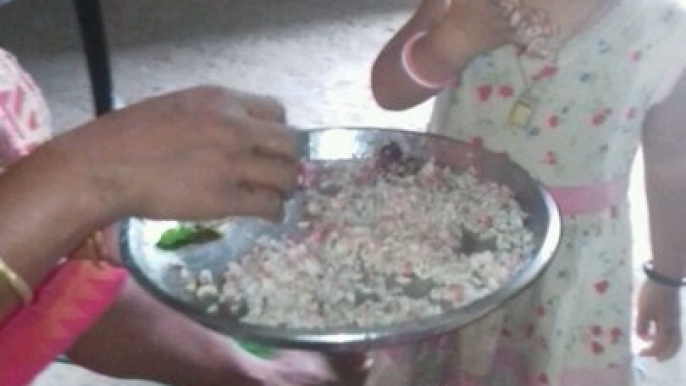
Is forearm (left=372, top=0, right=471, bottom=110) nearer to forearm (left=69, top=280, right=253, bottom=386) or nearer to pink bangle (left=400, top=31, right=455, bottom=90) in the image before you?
pink bangle (left=400, top=31, right=455, bottom=90)

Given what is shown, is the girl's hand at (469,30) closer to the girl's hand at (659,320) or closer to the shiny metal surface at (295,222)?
the shiny metal surface at (295,222)

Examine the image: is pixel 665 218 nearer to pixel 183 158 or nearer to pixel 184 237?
pixel 184 237

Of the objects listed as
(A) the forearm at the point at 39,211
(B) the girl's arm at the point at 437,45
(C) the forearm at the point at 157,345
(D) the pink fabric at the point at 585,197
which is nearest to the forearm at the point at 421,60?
(B) the girl's arm at the point at 437,45

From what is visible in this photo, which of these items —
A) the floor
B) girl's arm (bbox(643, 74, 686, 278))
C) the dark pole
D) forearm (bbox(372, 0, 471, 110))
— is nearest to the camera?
forearm (bbox(372, 0, 471, 110))

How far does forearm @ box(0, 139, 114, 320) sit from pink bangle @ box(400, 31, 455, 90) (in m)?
0.34

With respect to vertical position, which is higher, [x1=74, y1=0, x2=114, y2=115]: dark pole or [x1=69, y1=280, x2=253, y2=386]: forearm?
[x1=69, y1=280, x2=253, y2=386]: forearm

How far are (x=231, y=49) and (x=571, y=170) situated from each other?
124 cm

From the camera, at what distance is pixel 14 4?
2.35 m

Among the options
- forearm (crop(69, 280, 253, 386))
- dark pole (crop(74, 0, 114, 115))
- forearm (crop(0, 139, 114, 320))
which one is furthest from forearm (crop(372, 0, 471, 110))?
dark pole (crop(74, 0, 114, 115))

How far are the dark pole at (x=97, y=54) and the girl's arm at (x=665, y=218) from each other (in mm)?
901

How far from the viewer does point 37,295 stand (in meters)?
0.88

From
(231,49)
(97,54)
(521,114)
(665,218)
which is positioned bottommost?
(231,49)

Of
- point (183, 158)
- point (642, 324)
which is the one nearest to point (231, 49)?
point (642, 324)

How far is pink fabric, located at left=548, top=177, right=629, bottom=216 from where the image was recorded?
3.40 ft
